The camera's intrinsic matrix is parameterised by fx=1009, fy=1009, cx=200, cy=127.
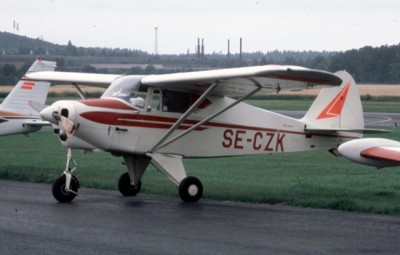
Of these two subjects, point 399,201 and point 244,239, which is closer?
point 244,239

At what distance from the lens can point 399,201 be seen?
1580 cm

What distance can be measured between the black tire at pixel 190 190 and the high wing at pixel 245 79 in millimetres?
1616

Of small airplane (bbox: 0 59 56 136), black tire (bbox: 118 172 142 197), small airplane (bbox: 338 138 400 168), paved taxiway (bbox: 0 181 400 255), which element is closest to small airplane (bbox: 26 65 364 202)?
black tire (bbox: 118 172 142 197)

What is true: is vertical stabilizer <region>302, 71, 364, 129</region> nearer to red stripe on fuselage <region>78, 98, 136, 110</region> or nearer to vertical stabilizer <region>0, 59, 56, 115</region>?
red stripe on fuselage <region>78, 98, 136, 110</region>

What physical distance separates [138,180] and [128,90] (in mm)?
1707

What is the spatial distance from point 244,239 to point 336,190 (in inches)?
237

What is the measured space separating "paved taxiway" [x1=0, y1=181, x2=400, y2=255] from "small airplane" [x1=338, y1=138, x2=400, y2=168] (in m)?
0.83

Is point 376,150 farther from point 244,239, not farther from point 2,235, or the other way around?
point 2,235

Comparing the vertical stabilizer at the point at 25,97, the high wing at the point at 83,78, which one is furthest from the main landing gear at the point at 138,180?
the vertical stabilizer at the point at 25,97

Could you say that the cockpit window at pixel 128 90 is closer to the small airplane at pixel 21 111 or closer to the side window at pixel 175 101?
the side window at pixel 175 101

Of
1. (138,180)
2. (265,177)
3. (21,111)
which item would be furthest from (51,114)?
(21,111)

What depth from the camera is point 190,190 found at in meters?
16.3

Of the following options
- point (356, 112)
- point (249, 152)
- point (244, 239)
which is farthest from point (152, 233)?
point (356, 112)

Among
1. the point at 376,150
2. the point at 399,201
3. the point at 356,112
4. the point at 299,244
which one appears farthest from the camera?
the point at 356,112
